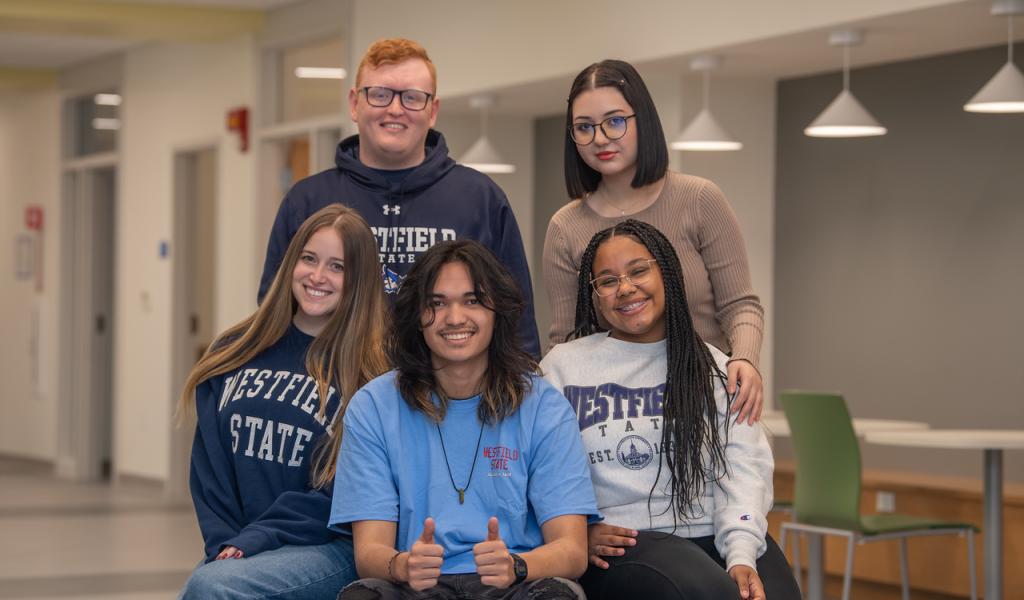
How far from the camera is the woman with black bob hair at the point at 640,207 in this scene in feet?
9.53

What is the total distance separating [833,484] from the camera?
17.8 ft

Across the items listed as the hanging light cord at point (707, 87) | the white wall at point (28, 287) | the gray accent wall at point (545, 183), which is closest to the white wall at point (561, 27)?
the hanging light cord at point (707, 87)

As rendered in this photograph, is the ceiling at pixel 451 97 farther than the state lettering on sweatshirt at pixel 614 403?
Yes

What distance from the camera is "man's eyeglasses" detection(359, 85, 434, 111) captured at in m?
3.10

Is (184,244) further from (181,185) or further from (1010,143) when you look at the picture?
(1010,143)

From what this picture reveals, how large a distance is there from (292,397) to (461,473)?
46cm

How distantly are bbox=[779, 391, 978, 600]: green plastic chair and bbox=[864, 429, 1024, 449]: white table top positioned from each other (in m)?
0.15

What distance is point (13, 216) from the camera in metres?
11.8

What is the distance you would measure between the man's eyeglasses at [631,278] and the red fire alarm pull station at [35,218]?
9.38 meters

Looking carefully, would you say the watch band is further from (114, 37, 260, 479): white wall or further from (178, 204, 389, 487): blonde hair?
(114, 37, 260, 479): white wall

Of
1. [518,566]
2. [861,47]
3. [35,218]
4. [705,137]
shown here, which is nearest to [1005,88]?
[861,47]

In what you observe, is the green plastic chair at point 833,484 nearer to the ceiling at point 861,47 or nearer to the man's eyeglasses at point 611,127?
the ceiling at point 861,47

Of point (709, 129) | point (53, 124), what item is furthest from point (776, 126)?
point (53, 124)

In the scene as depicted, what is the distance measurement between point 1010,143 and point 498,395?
13.6ft
